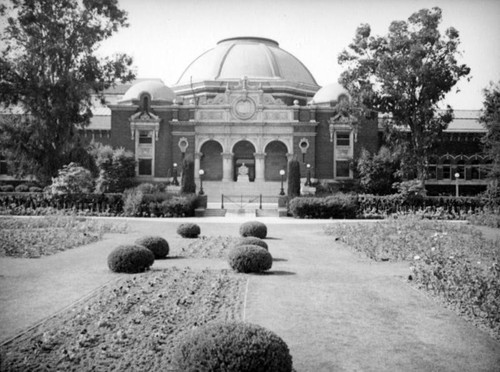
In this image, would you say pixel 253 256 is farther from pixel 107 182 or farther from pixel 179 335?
pixel 107 182

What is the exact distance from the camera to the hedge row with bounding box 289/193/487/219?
102 feet

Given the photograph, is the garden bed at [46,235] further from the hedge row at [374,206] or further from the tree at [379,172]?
the tree at [379,172]

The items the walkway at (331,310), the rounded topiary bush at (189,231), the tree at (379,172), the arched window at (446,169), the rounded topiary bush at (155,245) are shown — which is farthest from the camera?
the arched window at (446,169)

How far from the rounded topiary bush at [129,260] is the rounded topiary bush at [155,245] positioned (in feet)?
6.44

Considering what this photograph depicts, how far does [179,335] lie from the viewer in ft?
23.9

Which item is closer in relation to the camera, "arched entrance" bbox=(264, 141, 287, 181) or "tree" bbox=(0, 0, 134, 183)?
"tree" bbox=(0, 0, 134, 183)

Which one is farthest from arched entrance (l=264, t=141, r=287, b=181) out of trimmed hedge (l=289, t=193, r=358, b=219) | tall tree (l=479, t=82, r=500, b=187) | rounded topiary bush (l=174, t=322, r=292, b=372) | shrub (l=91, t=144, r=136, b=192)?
rounded topiary bush (l=174, t=322, r=292, b=372)

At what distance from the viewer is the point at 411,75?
1511 inches

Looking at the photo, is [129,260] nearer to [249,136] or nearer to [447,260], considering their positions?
[447,260]

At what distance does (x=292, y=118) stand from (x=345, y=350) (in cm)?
4758

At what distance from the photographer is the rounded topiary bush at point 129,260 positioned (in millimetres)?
12141

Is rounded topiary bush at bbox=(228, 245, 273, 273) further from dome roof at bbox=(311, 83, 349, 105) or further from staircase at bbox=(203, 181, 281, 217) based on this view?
dome roof at bbox=(311, 83, 349, 105)

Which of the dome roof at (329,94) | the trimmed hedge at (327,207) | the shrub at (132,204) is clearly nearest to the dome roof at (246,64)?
the dome roof at (329,94)

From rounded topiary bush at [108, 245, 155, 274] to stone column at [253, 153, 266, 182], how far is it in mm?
40642
